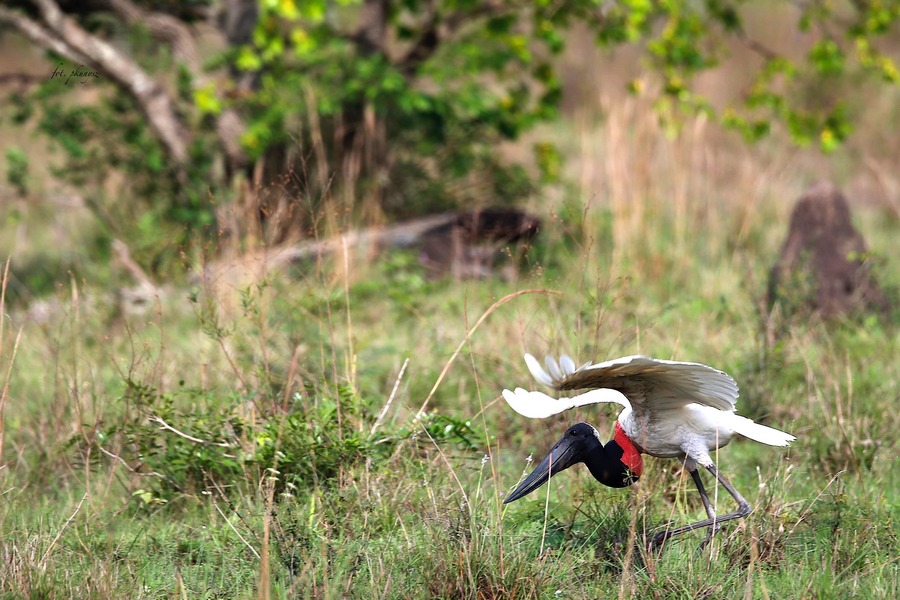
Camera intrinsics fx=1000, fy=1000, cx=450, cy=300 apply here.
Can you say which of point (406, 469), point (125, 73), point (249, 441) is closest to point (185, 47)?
point (125, 73)

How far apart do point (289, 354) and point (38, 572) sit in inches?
74.7

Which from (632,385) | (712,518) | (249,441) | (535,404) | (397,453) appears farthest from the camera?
(249,441)

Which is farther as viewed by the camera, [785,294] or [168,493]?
[785,294]

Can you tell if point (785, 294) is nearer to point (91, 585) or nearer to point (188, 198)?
point (91, 585)

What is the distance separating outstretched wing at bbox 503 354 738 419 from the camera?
3.12m

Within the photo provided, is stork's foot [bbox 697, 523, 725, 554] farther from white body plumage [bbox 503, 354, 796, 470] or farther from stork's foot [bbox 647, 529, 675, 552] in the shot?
white body plumage [bbox 503, 354, 796, 470]

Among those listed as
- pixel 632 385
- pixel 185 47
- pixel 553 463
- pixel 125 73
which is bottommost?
pixel 553 463

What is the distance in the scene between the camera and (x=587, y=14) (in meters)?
8.25

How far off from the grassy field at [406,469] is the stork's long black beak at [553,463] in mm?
139

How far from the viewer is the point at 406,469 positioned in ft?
12.8

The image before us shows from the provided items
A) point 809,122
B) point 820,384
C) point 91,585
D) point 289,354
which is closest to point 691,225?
point 809,122

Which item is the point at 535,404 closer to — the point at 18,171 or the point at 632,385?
the point at 632,385

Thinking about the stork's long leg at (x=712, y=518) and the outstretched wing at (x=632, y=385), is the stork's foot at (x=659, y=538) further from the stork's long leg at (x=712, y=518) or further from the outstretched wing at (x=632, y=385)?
the outstretched wing at (x=632, y=385)

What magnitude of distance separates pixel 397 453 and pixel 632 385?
0.96 m
